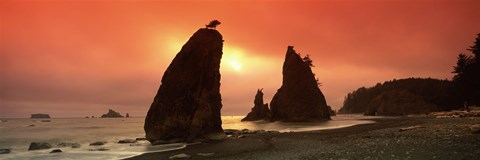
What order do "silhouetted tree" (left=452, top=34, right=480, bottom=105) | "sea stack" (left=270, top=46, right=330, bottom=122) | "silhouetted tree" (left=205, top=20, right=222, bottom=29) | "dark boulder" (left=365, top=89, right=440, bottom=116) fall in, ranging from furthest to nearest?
"dark boulder" (left=365, top=89, right=440, bottom=116) → "sea stack" (left=270, top=46, right=330, bottom=122) → "silhouetted tree" (left=452, top=34, right=480, bottom=105) → "silhouetted tree" (left=205, top=20, right=222, bottom=29)

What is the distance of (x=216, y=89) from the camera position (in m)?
51.2

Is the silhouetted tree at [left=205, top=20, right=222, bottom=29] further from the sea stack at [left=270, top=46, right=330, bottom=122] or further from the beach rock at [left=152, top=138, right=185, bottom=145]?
the sea stack at [left=270, top=46, right=330, bottom=122]

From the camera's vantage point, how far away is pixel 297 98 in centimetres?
11906

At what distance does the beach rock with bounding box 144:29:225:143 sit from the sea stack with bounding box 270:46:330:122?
2710 inches

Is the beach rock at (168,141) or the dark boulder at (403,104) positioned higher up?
the dark boulder at (403,104)

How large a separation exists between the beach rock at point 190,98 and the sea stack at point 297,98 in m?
68.8

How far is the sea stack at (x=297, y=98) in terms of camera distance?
384 ft

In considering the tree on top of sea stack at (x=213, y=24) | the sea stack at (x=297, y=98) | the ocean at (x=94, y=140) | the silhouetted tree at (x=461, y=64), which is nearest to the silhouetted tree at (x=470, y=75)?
the silhouetted tree at (x=461, y=64)

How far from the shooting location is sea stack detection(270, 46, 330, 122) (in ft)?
384

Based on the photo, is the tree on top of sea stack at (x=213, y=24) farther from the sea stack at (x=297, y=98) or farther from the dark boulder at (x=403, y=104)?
the dark boulder at (x=403, y=104)

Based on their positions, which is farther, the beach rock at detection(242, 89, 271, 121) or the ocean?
the beach rock at detection(242, 89, 271, 121)

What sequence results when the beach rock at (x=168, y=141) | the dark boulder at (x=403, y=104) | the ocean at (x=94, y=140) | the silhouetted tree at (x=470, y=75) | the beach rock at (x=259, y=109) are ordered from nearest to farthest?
the ocean at (x=94, y=140) < the beach rock at (x=168, y=141) < the silhouetted tree at (x=470, y=75) < the beach rock at (x=259, y=109) < the dark boulder at (x=403, y=104)

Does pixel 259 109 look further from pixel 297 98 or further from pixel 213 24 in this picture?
pixel 213 24

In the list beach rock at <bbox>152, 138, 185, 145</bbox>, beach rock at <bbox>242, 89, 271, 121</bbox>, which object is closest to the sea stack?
beach rock at <bbox>242, 89, 271, 121</bbox>
